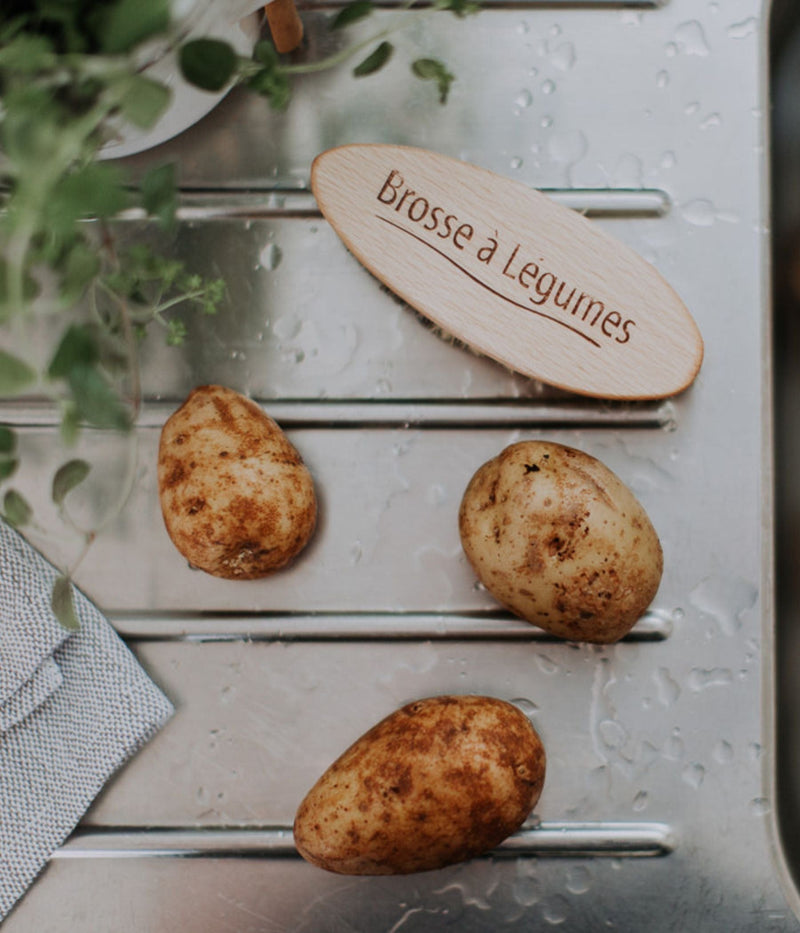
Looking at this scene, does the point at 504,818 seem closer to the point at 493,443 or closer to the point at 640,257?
the point at 493,443

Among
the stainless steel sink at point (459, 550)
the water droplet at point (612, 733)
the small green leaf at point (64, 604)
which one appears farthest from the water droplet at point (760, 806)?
the small green leaf at point (64, 604)

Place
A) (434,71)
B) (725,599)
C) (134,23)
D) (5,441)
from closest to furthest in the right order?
(134,23) < (5,441) < (434,71) < (725,599)

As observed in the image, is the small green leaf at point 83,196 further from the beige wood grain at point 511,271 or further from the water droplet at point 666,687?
the water droplet at point 666,687

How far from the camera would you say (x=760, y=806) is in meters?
0.64

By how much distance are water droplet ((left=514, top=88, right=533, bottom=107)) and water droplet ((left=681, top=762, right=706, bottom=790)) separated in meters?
0.54

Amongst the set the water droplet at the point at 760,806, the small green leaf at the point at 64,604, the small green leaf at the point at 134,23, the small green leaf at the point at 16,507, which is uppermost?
the small green leaf at the point at 134,23

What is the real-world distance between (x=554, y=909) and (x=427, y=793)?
0.59ft

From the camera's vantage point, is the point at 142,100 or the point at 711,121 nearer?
the point at 142,100

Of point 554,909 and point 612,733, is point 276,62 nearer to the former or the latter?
point 612,733

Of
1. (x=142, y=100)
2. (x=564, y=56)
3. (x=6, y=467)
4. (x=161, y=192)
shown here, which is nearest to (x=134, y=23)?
(x=142, y=100)

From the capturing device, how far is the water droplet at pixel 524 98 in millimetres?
678

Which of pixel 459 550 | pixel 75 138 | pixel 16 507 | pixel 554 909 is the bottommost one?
pixel 554 909

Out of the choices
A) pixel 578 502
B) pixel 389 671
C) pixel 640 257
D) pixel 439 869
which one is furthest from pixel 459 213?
pixel 439 869

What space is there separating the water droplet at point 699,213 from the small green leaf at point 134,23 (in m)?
0.47
